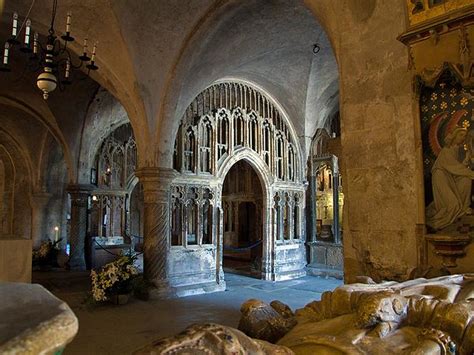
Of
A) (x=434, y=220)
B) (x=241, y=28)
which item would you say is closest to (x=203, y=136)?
(x=241, y=28)

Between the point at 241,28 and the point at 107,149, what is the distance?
7.51 m

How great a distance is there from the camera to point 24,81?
10711 mm

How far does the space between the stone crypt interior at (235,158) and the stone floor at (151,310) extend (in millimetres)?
62

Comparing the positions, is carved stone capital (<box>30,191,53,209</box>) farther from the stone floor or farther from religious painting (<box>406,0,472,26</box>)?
religious painting (<box>406,0,472,26</box>)

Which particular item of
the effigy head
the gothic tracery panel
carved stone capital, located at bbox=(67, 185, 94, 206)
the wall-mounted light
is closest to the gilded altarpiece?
the effigy head

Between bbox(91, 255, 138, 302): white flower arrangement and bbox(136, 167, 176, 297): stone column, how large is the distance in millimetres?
499

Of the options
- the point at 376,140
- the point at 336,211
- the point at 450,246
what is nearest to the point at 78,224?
the point at 336,211

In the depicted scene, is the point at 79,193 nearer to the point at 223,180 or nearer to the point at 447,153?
the point at 223,180

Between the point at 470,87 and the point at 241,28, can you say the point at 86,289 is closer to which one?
the point at 241,28

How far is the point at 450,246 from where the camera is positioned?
3.64 m

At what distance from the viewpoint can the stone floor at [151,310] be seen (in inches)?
216

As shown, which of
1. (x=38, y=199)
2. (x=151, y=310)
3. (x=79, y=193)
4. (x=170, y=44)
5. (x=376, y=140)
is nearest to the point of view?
(x=376, y=140)

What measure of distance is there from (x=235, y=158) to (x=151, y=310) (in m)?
5.05

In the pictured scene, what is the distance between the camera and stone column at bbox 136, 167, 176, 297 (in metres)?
8.55
